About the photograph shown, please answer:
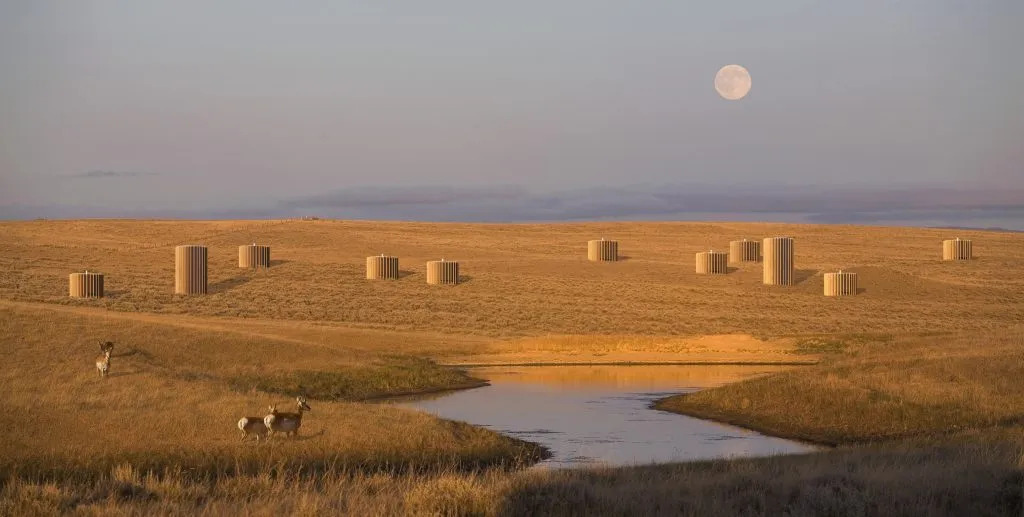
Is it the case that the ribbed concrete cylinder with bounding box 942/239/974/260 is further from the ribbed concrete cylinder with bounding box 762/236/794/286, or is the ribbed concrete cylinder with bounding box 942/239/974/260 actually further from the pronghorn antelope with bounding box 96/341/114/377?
the pronghorn antelope with bounding box 96/341/114/377

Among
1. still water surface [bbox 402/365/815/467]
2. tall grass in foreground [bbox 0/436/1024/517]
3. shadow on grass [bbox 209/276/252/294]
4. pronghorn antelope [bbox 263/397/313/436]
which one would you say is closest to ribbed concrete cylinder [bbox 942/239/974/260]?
still water surface [bbox 402/365/815/467]

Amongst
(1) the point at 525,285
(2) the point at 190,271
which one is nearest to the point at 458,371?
(2) the point at 190,271

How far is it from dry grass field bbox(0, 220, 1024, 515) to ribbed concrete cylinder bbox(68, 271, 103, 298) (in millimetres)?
836

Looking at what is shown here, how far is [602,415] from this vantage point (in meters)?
29.9

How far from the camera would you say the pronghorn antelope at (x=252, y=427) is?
2095 centimetres

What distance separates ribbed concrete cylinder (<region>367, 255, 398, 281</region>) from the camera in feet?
230

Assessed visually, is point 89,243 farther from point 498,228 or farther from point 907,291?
point 907,291

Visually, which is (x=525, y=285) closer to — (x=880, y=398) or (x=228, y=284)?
(x=228, y=284)

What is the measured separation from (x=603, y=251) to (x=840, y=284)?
17.3m

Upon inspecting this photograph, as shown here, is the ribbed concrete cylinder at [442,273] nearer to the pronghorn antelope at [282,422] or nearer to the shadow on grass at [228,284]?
the shadow on grass at [228,284]

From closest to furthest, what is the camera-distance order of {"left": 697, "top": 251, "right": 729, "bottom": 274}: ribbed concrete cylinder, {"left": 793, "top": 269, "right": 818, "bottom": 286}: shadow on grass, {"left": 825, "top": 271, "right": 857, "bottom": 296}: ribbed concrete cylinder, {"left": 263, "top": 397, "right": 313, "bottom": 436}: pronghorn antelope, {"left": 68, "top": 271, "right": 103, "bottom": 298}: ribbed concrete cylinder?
{"left": 263, "top": 397, "right": 313, "bottom": 436}: pronghorn antelope
{"left": 68, "top": 271, "right": 103, "bottom": 298}: ribbed concrete cylinder
{"left": 825, "top": 271, "right": 857, "bottom": 296}: ribbed concrete cylinder
{"left": 793, "top": 269, "right": 818, "bottom": 286}: shadow on grass
{"left": 697, "top": 251, "right": 729, "bottom": 274}: ribbed concrete cylinder

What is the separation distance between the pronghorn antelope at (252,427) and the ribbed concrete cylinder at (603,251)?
59.4m

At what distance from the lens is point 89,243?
88688 mm

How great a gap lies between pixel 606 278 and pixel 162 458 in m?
55.2
